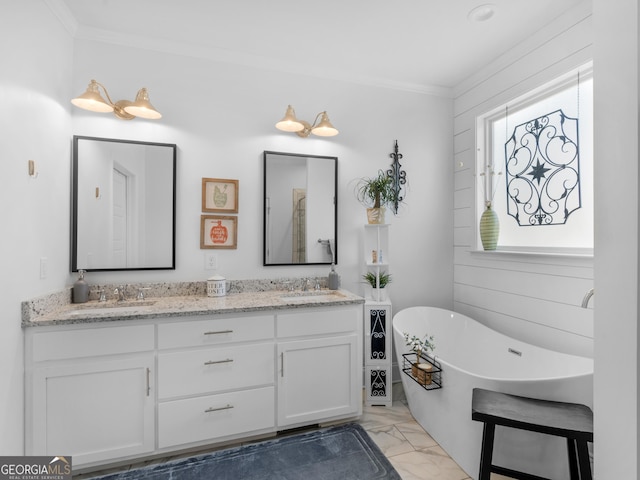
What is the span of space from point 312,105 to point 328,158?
1.50 feet

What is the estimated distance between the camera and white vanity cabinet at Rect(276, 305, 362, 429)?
2.11 m

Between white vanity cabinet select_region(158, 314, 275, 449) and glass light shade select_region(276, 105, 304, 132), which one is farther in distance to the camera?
glass light shade select_region(276, 105, 304, 132)

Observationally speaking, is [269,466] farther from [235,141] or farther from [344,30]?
[344,30]

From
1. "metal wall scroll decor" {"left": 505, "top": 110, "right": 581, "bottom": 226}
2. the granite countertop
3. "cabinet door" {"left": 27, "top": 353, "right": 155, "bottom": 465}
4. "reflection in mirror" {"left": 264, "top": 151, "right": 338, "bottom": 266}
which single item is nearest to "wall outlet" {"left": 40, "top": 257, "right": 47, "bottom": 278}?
the granite countertop

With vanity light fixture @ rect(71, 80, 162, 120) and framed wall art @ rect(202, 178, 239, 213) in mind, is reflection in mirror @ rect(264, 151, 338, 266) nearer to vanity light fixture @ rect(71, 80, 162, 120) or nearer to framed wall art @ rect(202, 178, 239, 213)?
framed wall art @ rect(202, 178, 239, 213)

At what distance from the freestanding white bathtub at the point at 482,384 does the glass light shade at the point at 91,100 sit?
2.45 meters

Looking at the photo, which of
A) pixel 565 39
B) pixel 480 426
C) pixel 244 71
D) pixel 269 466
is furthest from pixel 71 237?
pixel 565 39

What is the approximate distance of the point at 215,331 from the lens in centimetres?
198

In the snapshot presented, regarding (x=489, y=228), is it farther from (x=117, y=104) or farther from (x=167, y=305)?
(x=117, y=104)

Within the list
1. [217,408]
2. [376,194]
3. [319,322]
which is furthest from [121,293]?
[376,194]

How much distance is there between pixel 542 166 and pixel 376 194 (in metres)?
1.19

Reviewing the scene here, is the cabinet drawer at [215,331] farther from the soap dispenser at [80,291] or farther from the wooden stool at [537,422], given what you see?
the wooden stool at [537,422]

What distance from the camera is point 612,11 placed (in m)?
0.82

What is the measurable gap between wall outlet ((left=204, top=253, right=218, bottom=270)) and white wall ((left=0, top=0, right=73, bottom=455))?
2.83 feet
